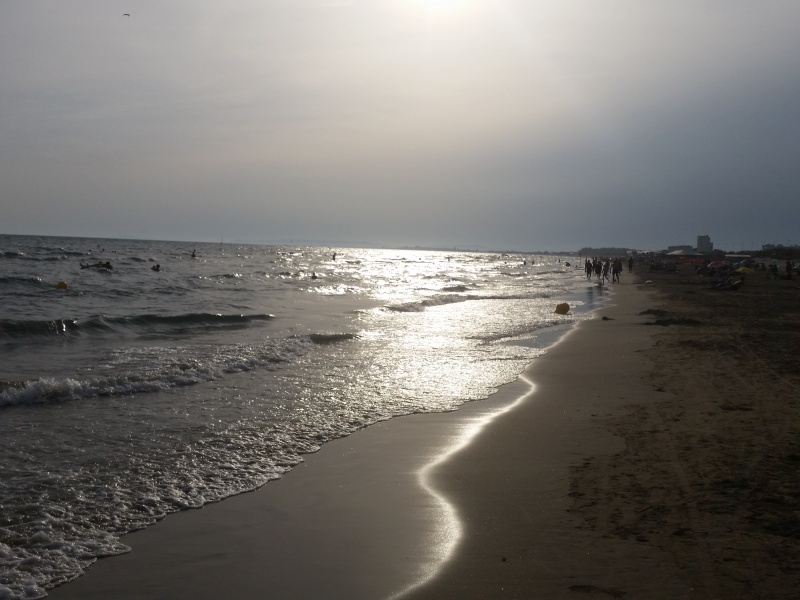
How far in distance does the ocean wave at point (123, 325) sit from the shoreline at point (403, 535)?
12774 millimetres

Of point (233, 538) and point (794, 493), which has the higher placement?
point (794, 493)

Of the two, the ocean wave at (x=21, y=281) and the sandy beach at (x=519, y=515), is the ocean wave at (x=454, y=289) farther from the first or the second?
the sandy beach at (x=519, y=515)

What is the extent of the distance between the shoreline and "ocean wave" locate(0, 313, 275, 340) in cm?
1277

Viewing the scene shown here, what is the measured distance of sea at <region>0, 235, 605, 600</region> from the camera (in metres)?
5.82

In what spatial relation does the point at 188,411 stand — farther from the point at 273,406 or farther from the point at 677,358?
the point at 677,358

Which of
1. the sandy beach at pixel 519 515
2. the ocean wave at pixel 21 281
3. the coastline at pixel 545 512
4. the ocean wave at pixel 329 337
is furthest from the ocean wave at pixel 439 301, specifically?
the ocean wave at pixel 21 281

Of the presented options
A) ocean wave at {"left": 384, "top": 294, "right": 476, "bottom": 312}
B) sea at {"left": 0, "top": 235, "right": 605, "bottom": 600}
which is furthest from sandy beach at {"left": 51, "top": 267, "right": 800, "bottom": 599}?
ocean wave at {"left": 384, "top": 294, "right": 476, "bottom": 312}

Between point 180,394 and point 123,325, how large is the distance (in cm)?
1042

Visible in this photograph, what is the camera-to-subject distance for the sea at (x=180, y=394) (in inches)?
229

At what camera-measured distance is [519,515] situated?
558 centimetres

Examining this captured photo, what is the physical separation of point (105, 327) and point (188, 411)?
11161 millimetres

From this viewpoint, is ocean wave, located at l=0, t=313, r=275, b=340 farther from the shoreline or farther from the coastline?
the shoreline

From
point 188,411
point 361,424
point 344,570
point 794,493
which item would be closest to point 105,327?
point 188,411

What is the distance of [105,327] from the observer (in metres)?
19.2
